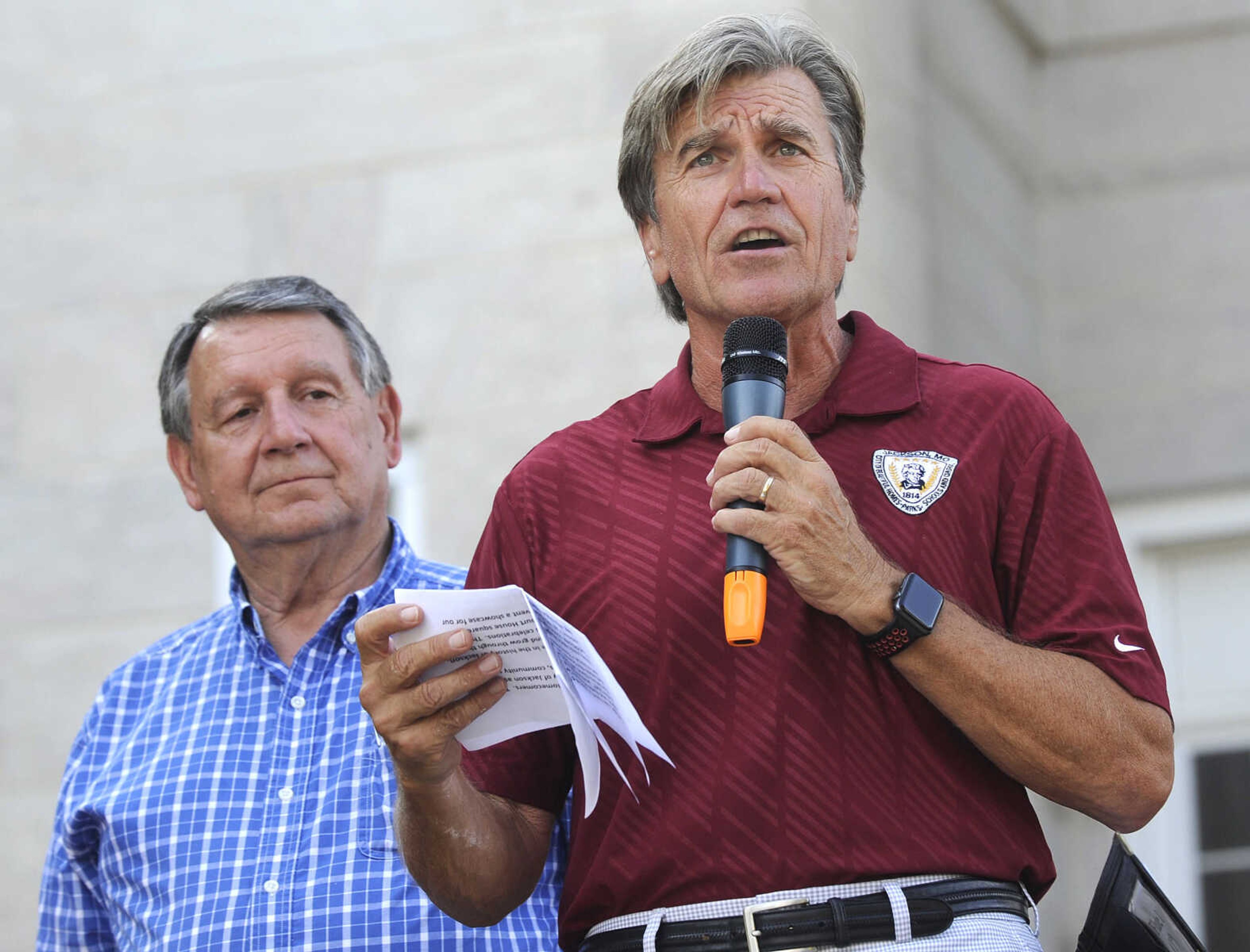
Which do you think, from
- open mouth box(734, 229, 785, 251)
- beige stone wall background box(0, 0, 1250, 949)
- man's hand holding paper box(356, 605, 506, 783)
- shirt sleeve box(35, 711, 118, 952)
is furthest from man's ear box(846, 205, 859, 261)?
beige stone wall background box(0, 0, 1250, 949)

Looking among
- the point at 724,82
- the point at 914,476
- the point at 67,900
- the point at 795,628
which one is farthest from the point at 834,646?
the point at 67,900

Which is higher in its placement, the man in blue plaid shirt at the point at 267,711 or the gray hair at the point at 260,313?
the gray hair at the point at 260,313

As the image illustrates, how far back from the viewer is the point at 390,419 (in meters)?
4.03

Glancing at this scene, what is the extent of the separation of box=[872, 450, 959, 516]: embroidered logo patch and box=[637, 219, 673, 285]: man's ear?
56 centimetres

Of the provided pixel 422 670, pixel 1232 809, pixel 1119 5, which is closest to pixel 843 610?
pixel 422 670

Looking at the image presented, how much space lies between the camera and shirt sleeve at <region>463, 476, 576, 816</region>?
2727 mm

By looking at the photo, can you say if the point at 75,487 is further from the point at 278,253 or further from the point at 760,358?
the point at 760,358

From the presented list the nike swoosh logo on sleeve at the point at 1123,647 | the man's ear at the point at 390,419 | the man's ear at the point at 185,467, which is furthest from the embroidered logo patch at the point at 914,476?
the man's ear at the point at 185,467

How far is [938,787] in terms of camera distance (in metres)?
2.39

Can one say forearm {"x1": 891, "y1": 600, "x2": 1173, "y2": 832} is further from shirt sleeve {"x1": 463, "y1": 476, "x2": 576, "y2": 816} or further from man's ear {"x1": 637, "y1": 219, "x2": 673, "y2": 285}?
man's ear {"x1": 637, "y1": 219, "x2": 673, "y2": 285}

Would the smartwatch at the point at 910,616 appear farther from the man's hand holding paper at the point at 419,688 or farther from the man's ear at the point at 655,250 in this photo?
the man's ear at the point at 655,250

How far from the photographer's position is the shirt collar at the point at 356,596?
374 cm

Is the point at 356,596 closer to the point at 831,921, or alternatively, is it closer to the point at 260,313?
the point at 260,313

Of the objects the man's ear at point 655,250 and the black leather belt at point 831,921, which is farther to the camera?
the man's ear at point 655,250
